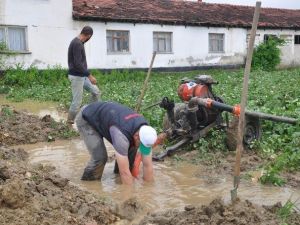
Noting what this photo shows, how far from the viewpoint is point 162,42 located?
78.0ft

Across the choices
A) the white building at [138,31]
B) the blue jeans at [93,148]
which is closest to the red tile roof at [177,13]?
the white building at [138,31]

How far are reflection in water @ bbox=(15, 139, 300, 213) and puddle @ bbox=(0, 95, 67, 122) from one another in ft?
14.5

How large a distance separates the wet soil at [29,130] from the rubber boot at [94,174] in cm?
261

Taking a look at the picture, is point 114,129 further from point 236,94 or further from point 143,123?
point 236,94

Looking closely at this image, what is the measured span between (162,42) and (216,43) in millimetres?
3700

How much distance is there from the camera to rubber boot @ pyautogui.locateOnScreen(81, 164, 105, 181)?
20.6 feet

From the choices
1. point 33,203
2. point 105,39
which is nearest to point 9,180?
point 33,203

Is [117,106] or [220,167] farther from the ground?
[117,106]

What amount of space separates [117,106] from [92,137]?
21.8 inches

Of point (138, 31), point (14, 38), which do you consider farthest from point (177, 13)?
point (14, 38)

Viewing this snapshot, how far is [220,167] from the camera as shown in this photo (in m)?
6.80

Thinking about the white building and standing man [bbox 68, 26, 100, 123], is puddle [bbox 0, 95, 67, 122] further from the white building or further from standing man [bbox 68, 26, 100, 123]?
the white building

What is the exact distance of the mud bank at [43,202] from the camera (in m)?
4.31

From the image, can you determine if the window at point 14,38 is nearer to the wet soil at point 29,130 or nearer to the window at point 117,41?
the window at point 117,41
